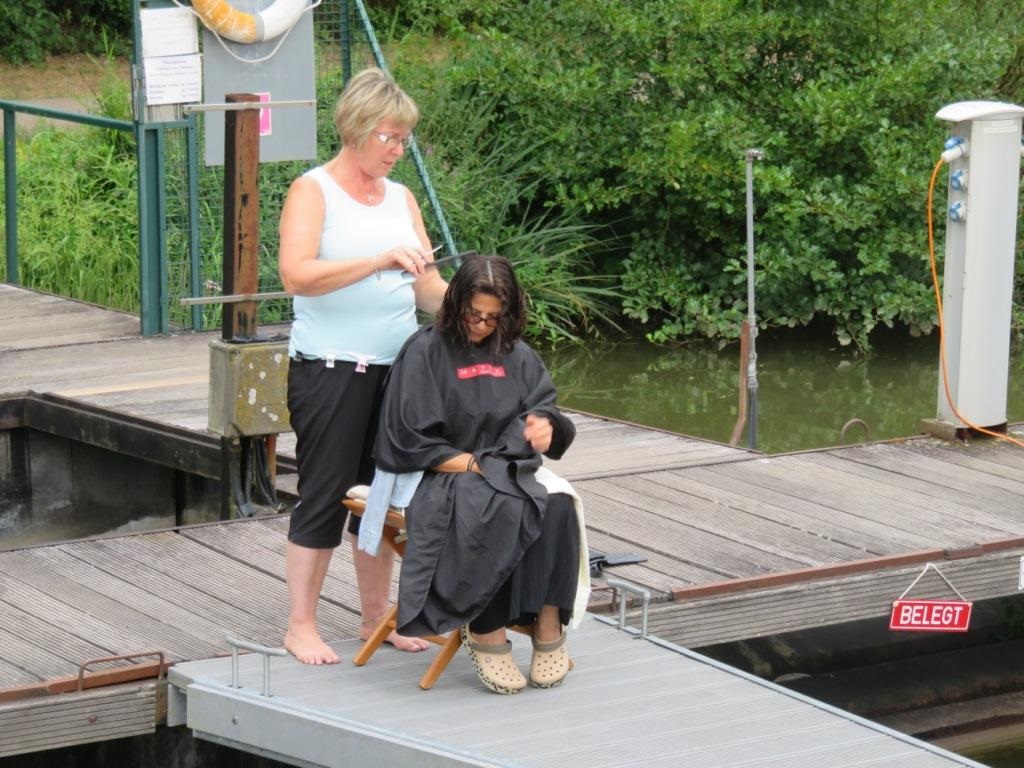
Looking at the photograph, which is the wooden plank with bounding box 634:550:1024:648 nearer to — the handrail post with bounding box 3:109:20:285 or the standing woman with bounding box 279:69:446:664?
the standing woman with bounding box 279:69:446:664

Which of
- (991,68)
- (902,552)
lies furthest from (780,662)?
(991,68)

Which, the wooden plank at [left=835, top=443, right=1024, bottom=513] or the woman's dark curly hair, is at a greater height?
the woman's dark curly hair

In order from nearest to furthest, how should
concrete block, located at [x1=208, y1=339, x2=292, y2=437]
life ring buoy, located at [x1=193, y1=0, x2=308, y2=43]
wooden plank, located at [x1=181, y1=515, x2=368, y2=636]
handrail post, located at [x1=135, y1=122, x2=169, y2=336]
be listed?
1. wooden plank, located at [x1=181, y1=515, x2=368, y2=636]
2. concrete block, located at [x1=208, y1=339, x2=292, y2=437]
3. life ring buoy, located at [x1=193, y1=0, x2=308, y2=43]
4. handrail post, located at [x1=135, y1=122, x2=169, y2=336]

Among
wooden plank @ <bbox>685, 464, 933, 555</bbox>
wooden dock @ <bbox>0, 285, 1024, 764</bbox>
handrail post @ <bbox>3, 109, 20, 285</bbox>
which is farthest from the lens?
handrail post @ <bbox>3, 109, 20, 285</bbox>

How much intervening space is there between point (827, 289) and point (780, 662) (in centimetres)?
604

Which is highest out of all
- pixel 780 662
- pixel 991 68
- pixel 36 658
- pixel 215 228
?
pixel 991 68

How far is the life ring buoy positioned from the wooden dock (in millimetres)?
2149

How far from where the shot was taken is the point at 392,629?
4617mm

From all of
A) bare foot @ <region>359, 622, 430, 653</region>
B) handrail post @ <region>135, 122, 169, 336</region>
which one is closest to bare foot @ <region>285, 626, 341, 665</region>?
bare foot @ <region>359, 622, 430, 653</region>

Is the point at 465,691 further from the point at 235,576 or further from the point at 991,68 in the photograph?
the point at 991,68

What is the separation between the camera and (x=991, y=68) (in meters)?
12.2

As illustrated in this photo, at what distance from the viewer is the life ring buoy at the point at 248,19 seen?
886 cm

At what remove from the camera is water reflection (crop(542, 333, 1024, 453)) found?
10534 mm

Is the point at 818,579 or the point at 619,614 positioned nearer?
the point at 619,614
